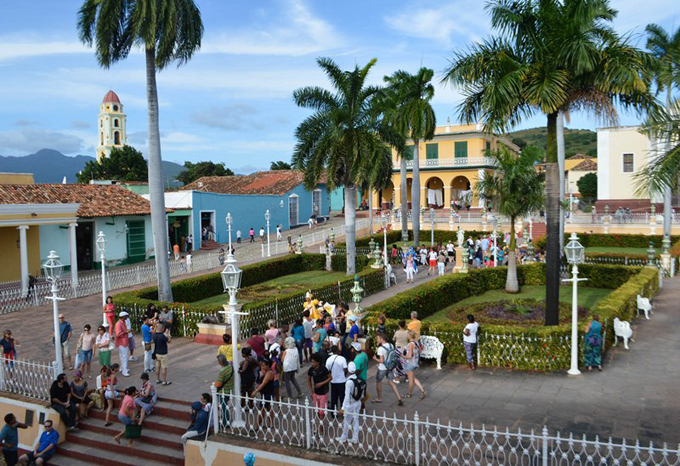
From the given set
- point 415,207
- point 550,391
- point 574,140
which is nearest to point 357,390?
point 550,391

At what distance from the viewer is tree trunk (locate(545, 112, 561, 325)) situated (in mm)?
13352

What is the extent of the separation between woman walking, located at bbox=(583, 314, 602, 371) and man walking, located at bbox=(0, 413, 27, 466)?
36.3 feet

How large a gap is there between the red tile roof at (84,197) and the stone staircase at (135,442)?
16.0 metres

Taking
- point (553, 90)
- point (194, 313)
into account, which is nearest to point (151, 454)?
point (194, 313)

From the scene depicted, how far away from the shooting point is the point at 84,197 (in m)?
29.6

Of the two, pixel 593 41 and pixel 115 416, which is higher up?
pixel 593 41

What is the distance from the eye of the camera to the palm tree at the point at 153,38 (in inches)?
674

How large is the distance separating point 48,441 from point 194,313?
18.7 ft

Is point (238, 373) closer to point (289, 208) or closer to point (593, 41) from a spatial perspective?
point (593, 41)

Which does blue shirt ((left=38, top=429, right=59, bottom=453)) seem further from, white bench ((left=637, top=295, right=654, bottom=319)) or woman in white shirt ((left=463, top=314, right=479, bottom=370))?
white bench ((left=637, top=295, right=654, bottom=319))

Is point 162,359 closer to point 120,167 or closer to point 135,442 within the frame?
point 135,442

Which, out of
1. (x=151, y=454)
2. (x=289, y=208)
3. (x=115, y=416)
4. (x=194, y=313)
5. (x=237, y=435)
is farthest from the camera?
(x=289, y=208)

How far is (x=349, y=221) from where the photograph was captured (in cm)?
2372

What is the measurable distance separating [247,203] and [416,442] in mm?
35740
